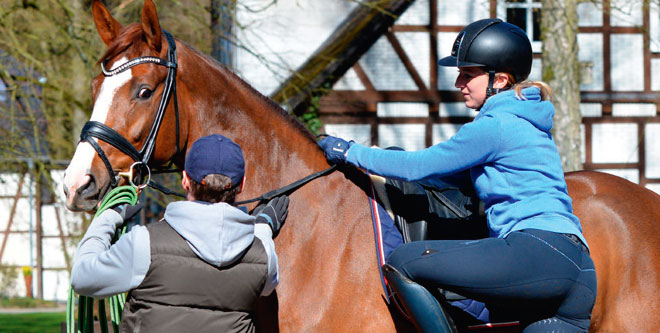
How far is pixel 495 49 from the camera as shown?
10.0 ft

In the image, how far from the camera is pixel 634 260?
136 inches

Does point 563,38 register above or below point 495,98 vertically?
above

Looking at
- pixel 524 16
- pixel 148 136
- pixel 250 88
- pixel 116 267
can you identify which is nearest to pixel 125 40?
pixel 148 136

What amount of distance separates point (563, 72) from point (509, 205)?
6.39 metres

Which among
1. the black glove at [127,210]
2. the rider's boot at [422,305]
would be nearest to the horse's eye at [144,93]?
the black glove at [127,210]

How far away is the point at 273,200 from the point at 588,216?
1.49 m

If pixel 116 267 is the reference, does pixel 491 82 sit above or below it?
above

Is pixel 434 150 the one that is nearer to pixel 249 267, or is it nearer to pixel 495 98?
pixel 495 98

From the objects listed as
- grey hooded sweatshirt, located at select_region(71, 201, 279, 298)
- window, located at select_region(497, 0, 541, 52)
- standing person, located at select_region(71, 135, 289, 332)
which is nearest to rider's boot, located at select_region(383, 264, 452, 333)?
standing person, located at select_region(71, 135, 289, 332)

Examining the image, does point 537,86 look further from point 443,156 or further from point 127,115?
point 127,115

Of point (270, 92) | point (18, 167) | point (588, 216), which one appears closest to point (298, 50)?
point (270, 92)

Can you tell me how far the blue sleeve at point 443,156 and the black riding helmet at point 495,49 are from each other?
266 millimetres

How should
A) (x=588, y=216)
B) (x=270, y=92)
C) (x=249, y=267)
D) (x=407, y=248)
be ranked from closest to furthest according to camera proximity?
(x=249, y=267)
(x=407, y=248)
(x=588, y=216)
(x=270, y=92)

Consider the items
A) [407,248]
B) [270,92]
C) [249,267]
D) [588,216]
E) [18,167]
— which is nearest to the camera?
[249,267]
